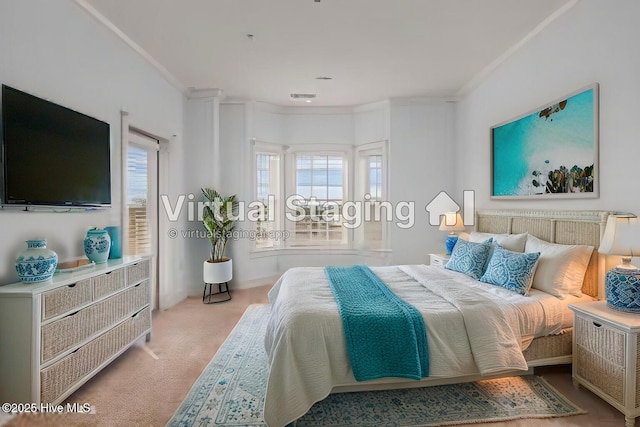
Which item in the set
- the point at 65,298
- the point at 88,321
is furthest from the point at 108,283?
the point at 65,298

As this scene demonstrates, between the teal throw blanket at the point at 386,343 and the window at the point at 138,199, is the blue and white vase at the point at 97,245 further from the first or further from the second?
the teal throw blanket at the point at 386,343

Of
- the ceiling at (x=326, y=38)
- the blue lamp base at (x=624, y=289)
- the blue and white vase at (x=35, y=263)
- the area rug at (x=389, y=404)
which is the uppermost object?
the ceiling at (x=326, y=38)

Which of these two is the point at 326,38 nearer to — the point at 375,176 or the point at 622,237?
the point at 375,176

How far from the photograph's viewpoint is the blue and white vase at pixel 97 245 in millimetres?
2477

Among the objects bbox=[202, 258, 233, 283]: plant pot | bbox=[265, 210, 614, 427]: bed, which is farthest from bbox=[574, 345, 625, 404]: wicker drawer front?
bbox=[202, 258, 233, 283]: plant pot

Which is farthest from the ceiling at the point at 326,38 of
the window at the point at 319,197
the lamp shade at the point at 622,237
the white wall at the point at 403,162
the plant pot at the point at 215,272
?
the plant pot at the point at 215,272

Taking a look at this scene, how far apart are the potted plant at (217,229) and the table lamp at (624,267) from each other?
3862 millimetres

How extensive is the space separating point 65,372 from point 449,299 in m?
2.57

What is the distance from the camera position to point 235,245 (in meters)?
4.76

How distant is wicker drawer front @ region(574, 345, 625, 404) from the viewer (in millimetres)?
1872

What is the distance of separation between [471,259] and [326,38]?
257 centimetres

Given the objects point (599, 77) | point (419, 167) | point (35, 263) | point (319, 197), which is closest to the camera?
point (35, 263)

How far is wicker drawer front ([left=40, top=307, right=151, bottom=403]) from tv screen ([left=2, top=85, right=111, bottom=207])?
103 centimetres

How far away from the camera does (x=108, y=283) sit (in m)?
2.41
